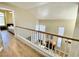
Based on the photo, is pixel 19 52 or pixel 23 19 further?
pixel 23 19

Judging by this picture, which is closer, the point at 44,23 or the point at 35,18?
the point at 35,18

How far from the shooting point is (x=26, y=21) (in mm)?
4238

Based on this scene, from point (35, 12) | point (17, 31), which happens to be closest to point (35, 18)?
point (35, 12)

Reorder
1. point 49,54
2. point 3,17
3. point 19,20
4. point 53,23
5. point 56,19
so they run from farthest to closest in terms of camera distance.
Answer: point 3,17
point 19,20
point 53,23
point 56,19
point 49,54

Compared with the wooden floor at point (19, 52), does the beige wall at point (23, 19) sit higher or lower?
higher

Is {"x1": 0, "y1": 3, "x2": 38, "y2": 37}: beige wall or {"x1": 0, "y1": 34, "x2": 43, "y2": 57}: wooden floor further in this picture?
{"x1": 0, "y1": 3, "x2": 38, "y2": 37}: beige wall

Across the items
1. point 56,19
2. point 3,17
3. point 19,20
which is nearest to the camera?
point 56,19

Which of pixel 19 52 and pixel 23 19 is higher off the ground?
pixel 23 19

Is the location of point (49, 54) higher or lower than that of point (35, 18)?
lower

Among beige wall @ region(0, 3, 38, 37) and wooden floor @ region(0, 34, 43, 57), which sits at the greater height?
beige wall @ region(0, 3, 38, 37)

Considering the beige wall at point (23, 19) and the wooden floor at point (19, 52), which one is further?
the beige wall at point (23, 19)

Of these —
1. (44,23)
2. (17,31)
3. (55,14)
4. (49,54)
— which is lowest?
(49,54)

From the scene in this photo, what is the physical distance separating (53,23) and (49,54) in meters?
1.85

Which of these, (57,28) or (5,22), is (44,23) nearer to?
(57,28)
